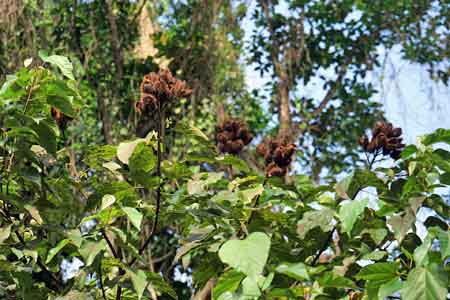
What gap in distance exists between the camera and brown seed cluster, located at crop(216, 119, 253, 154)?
1.71 m

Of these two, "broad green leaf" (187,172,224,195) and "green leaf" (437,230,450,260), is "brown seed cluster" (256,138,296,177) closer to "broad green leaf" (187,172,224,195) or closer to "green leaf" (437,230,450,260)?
"broad green leaf" (187,172,224,195)

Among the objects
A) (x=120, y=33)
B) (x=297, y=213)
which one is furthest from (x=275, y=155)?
(x=120, y=33)

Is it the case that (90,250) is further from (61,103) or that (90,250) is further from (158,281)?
(61,103)

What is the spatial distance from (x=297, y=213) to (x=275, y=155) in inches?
11.7

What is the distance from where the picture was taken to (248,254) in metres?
1.02

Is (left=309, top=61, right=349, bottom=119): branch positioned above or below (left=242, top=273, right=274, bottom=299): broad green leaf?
below

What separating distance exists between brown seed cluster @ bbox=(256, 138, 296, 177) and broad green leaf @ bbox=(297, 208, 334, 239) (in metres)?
0.32

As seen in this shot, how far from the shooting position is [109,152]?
1.35m

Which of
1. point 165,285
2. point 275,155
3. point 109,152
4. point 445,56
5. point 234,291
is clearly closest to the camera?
point 234,291

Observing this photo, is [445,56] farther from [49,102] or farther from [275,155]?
[49,102]

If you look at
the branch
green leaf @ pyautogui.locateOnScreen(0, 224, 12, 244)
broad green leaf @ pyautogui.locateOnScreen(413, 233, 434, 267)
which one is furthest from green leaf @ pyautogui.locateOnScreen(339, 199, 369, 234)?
the branch

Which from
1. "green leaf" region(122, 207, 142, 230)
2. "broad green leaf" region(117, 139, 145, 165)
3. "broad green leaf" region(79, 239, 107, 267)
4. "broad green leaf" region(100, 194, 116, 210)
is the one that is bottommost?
"broad green leaf" region(79, 239, 107, 267)

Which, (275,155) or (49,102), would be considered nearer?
(49,102)

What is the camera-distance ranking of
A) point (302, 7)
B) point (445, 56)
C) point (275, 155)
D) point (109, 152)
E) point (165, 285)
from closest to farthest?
point (165, 285) → point (109, 152) → point (275, 155) → point (445, 56) → point (302, 7)
